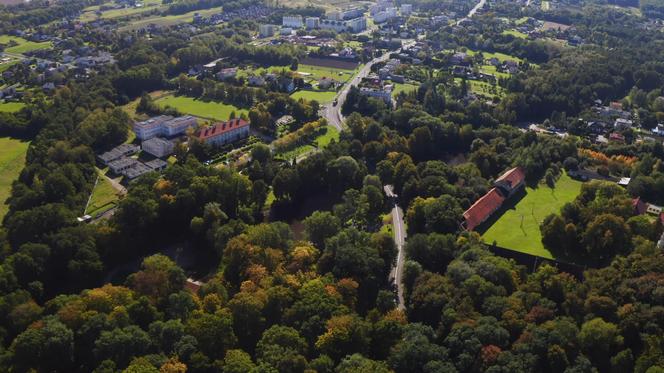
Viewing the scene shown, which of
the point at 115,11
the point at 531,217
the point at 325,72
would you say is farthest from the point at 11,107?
the point at 115,11

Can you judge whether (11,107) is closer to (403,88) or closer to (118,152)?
(118,152)

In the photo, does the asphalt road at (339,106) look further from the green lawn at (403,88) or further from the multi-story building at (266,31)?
the multi-story building at (266,31)

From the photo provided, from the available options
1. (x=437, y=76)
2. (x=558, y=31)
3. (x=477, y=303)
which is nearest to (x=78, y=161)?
(x=477, y=303)

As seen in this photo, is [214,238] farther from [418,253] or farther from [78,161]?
[78,161]

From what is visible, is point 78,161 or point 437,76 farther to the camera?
point 437,76

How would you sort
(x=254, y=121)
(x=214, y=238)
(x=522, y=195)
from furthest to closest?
(x=254, y=121) < (x=522, y=195) < (x=214, y=238)

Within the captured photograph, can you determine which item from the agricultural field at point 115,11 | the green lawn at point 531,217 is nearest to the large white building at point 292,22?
the agricultural field at point 115,11

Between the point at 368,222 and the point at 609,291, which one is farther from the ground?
the point at 609,291

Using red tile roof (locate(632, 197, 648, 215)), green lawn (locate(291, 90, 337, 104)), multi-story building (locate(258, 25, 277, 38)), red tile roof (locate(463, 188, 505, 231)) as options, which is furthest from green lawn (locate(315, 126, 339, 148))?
multi-story building (locate(258, 25, 277, 38))
